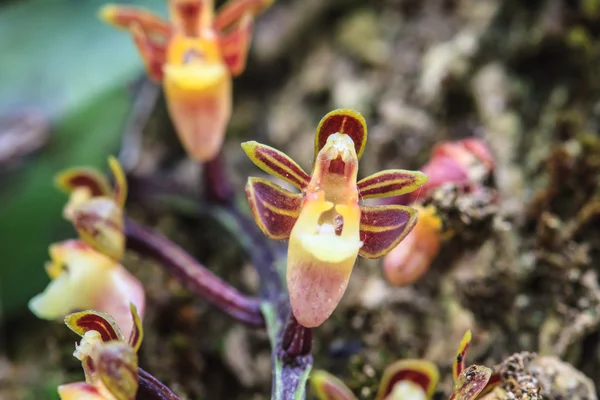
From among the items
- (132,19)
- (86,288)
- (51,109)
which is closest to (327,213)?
(86,288)

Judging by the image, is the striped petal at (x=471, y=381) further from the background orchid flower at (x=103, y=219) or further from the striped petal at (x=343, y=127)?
the background orchid flower at (x=103, y=219)

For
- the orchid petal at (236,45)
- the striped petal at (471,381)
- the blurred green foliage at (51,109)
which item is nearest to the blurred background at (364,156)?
the blurred green foliage at (51,109)

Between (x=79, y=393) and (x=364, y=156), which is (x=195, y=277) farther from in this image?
(x=364, y=156)

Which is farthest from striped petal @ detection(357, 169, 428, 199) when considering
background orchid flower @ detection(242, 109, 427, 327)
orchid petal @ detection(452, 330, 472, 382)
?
orchid petal @ detection(452, 330, 472, 382)

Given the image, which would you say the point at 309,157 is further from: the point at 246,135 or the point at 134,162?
the point at 134,162

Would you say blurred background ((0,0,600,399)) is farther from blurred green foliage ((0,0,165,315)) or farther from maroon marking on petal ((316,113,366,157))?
maroon marking on petal ((316,113,366,157))
